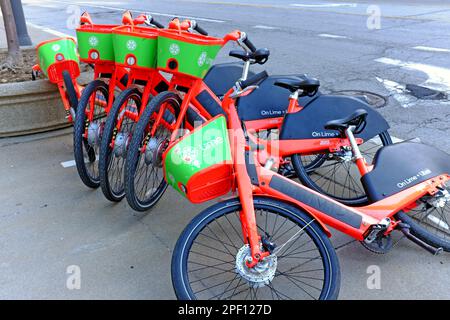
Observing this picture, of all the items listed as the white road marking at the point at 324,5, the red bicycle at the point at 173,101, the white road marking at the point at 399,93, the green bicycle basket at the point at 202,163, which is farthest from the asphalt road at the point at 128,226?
the white road marking at the point at 324,5

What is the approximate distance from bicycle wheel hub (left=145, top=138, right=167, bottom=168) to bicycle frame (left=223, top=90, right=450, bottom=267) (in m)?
0.78

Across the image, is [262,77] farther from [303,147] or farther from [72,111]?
[72,111]

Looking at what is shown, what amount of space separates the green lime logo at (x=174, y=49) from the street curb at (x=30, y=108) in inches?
87.8

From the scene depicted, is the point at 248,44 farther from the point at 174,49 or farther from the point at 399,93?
the point at 399,93

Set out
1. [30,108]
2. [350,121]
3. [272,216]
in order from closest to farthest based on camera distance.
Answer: [350,121]
[272,216]
[30,108]

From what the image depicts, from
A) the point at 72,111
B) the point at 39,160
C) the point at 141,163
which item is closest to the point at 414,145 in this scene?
the point at 141,163

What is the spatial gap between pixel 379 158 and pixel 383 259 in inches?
26.6

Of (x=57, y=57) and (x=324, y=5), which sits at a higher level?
(x=57, y=57)

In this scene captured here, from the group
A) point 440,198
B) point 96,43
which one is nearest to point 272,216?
point 440,198

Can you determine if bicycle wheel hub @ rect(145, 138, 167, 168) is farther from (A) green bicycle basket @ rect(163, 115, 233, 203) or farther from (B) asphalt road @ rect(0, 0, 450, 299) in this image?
(A) green bicycle basket @ rect(163, 115, 233, 203)

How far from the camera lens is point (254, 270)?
2535mm

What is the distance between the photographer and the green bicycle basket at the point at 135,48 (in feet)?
11.5

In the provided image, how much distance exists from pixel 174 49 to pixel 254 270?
172 cm

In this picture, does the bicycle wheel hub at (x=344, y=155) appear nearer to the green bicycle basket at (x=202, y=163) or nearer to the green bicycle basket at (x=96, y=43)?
the green bicycle basket at (x=202, y=163)
